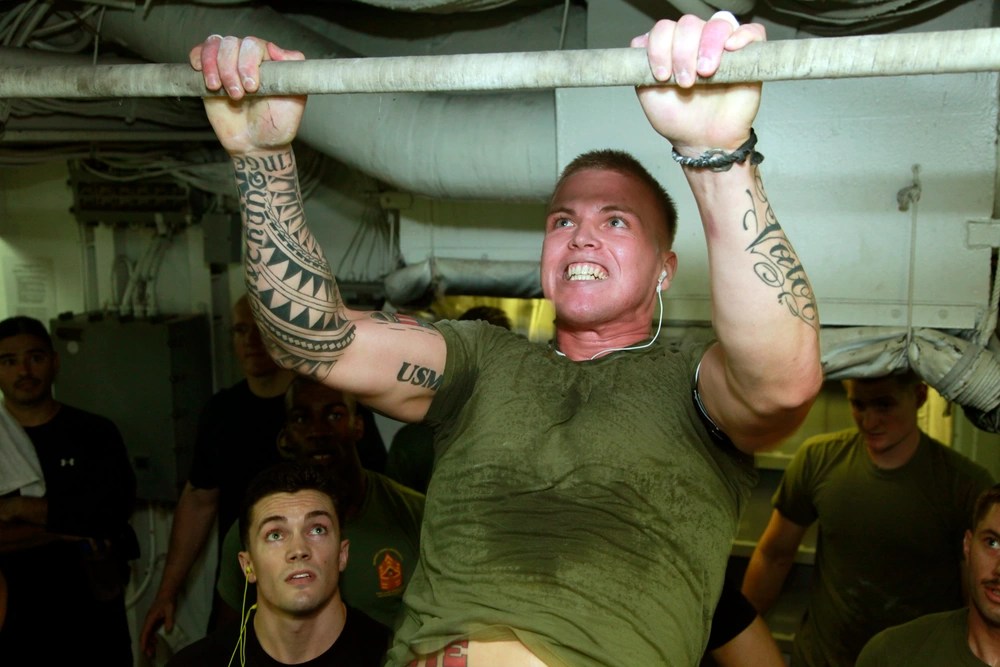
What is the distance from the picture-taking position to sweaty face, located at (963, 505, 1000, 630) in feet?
6.08

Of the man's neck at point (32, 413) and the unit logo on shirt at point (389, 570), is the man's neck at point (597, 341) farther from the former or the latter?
the man's neck at point (32, 413)

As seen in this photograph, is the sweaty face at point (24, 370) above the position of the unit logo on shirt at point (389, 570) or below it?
above

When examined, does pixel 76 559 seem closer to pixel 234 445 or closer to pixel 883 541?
pixel 234 445

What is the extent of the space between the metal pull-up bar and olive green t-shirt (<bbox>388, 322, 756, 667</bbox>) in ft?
1.70

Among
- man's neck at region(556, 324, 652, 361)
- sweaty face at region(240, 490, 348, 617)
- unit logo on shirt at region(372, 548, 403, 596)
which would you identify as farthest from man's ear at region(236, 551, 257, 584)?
man's neck at region(556, 324, 652, 361)

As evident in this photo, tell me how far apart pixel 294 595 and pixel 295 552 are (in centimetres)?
Result: 9

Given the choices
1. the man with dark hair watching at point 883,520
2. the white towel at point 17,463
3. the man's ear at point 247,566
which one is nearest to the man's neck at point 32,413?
the white towel at point 17,463

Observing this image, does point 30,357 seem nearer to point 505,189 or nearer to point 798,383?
point 505,189

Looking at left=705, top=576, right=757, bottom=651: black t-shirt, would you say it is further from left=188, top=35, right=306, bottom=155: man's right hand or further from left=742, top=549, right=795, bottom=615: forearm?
left=188, top=35, right=306, bottom=155: man's right hand

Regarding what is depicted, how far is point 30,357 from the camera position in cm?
A: 292

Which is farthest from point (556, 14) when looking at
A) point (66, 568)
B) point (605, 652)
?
point (66, 568)

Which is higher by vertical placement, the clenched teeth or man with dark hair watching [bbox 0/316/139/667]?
the clenched teeth

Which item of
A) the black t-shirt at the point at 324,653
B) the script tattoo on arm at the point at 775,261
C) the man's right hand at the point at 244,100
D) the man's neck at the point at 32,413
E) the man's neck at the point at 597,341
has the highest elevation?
the man's right hand at the point at 244,100

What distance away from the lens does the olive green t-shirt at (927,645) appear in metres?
1.92
